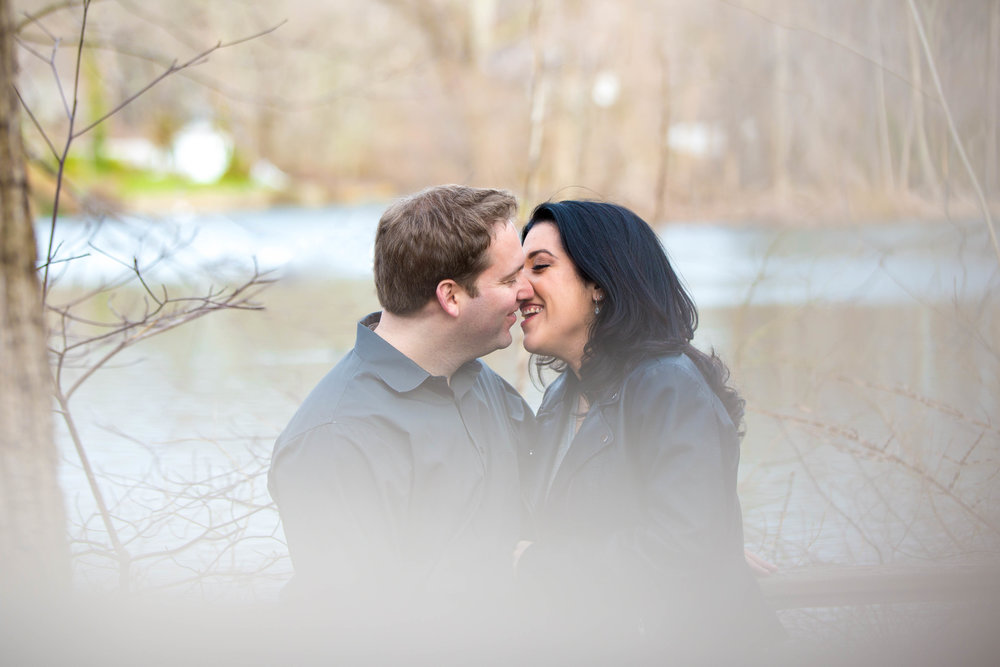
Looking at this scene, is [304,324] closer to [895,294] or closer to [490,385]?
[895,294]

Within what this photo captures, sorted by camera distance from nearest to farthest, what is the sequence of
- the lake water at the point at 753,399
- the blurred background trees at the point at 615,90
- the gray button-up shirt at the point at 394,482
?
the gray button-up shirt at the point at 394,482 → the lake water at the point at 753,399 → the blurred background trees at the point at 615,90

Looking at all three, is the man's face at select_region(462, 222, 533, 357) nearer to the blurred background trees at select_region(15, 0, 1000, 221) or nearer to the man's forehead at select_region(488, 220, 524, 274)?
the man's forehead at select_region(488, 220, 524, 274)

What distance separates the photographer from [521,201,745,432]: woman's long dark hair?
2227 millimetres

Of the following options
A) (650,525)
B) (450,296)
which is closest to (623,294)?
(450,296)

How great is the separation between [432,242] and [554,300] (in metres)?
0.34

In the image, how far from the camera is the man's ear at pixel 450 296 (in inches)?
87.6

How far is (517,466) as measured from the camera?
7.78 ft

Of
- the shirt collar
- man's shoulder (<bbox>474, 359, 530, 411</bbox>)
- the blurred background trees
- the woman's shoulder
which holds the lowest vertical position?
the woman's shoulder

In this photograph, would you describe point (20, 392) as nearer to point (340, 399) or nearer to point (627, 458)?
point (340, 399)

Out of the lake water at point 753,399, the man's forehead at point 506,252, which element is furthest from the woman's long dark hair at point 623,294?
the lake water at point 753,399

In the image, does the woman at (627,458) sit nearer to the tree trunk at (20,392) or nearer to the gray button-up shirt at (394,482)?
the gray button-up shirt at (394,482)

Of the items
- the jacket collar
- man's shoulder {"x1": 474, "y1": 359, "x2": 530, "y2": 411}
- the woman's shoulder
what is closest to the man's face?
man's shoulder {"x1": 474, "y1": 359, "x2": 530, "y2": 411}

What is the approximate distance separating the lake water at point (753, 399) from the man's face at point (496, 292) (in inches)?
35.8

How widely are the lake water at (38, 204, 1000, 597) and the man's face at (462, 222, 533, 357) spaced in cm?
91
